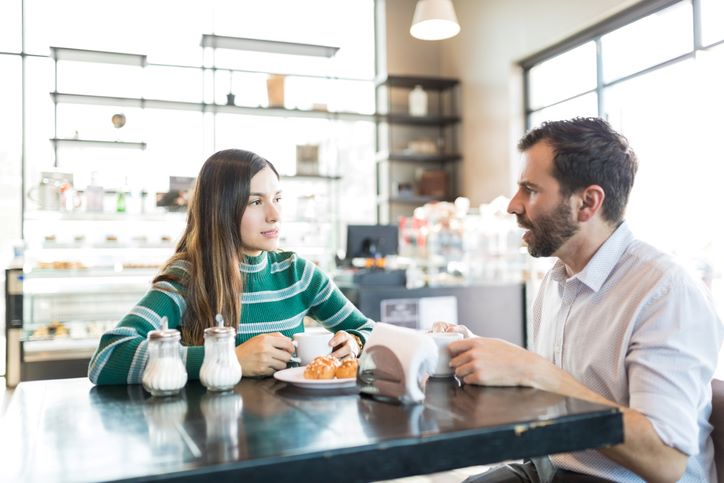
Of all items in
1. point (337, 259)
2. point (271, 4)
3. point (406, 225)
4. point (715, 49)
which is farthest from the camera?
point (271, 4)

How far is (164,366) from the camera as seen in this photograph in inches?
46.0

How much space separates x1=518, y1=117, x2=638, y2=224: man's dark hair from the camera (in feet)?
4.61

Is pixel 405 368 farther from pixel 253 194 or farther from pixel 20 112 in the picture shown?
pixel 20 112

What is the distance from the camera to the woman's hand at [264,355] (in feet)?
4.38

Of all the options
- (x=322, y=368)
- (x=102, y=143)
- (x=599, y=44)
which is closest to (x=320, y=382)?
(x=322, y=368)

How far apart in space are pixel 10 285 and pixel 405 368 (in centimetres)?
373

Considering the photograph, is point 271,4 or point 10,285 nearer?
point 10,285

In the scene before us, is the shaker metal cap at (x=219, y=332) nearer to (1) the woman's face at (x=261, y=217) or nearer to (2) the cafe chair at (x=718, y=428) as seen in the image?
(1) the woman's face at (x=261, y=217)

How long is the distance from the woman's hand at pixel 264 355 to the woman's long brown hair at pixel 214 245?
28cm

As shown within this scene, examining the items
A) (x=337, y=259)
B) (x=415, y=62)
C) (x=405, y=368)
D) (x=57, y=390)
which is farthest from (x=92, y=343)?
(x=415, y=62)

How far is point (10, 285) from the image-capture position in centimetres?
397

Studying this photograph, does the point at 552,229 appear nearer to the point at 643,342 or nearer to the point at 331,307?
the point at 643,342

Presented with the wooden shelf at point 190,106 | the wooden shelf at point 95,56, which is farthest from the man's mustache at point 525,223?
the wooden shelf at point 190,106

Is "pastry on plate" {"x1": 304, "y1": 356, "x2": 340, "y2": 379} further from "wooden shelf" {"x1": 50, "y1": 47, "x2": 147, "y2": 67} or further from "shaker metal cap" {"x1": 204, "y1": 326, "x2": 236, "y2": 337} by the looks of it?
"wooden shelf" {"x1": 50, "y1": 47, "x2": 147, "y2": 67}
